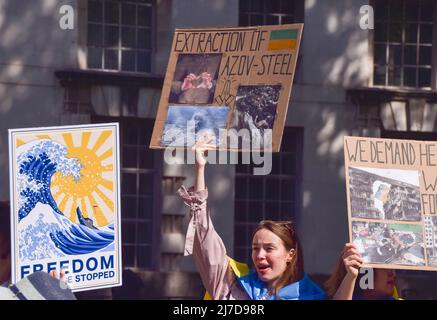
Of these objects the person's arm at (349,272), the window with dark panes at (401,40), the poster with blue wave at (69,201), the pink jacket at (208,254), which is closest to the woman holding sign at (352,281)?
the person's arm at (349,272)

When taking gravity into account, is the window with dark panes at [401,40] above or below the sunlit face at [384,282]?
above

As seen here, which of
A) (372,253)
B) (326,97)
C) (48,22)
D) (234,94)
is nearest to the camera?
(372,253)

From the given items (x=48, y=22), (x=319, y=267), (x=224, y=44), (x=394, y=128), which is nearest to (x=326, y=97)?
(x=394, y=128)

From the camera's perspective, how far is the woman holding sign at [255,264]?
7750 mm

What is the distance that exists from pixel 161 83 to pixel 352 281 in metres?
10.8

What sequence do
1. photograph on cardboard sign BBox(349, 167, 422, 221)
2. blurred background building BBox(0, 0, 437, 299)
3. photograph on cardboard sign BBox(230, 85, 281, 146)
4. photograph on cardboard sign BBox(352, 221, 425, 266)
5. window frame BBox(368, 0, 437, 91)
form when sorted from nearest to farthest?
photograph on cardboard sign BBox(352, 221, 425, 266), photograph on cardboard sign BBox(349, 167, 422, 221), photograph on cardboard sign BBox(230, 85, 281, 146), blurred background building BBox(0, 0, 437, 299), window frame BBox(368, 0, 437, 91)

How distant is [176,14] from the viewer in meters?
18.3

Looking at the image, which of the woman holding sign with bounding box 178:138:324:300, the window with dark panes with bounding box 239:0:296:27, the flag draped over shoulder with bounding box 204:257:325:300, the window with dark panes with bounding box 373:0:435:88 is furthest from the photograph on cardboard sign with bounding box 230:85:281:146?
the window with dark panes with bounding box 373:0:435:88

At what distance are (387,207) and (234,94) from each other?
1.23m

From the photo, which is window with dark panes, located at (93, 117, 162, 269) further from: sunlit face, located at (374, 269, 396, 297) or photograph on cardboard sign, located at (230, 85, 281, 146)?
sunlit face, located at (374, 269, 396, 297)

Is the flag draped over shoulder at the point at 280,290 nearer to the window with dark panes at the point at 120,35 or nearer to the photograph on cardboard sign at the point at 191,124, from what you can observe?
the photograph on cardboard sign at the point at 191,124

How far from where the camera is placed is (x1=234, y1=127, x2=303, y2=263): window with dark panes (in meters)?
18.8

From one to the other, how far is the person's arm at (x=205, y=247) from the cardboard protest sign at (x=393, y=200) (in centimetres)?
90

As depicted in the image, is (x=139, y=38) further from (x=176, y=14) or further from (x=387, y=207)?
(x=387, y=207)
